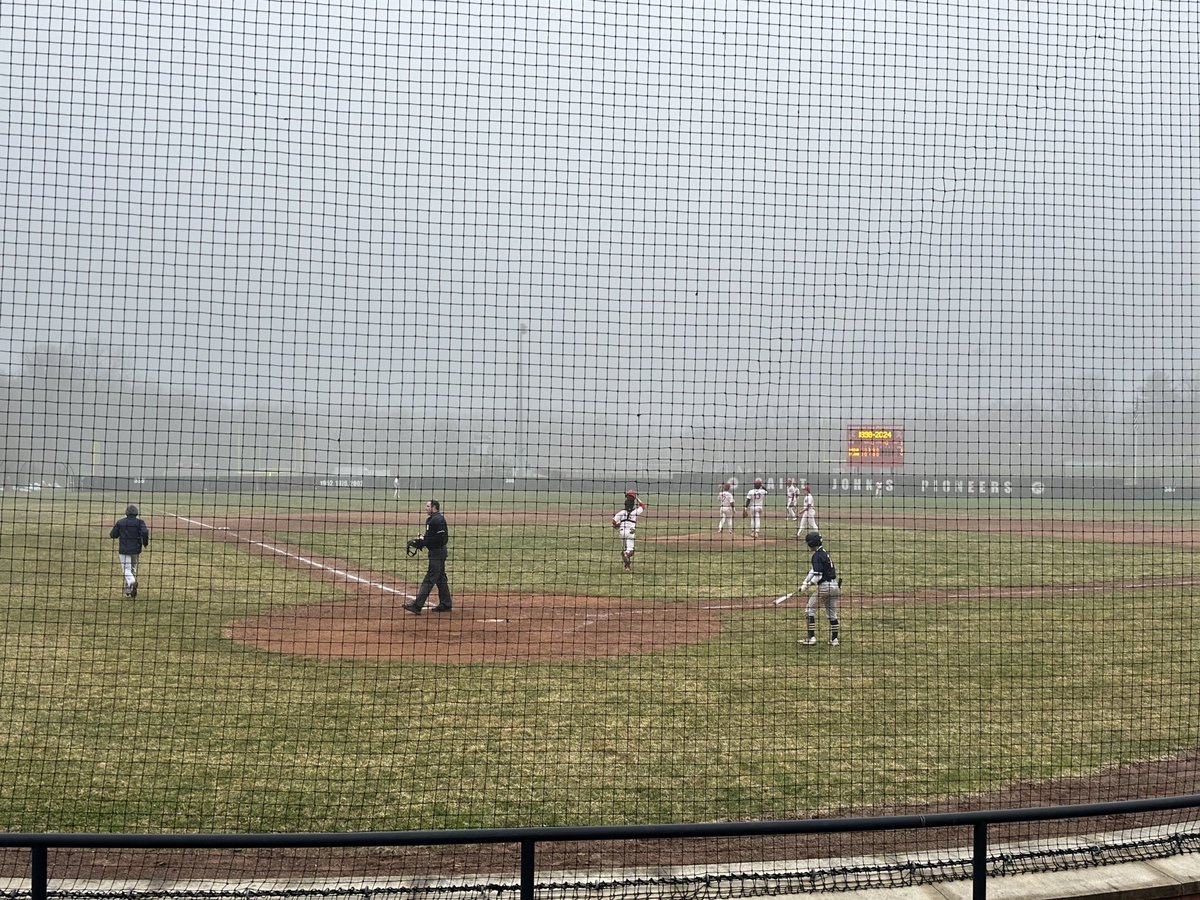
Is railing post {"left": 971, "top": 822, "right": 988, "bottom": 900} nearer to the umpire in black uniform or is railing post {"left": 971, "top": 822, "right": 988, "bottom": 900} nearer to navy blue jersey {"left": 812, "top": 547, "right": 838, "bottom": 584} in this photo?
navy blue jersey {"left": 812, "top": 547, "right": 838, "bottom": 584}

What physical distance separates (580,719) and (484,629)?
4310mm

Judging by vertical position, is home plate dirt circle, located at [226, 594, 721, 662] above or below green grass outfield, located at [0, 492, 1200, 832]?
above

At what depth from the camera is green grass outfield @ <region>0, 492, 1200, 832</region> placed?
6.25 m

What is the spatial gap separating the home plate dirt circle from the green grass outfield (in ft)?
1.27

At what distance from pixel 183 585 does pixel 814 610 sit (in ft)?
33.7

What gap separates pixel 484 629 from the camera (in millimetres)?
12273

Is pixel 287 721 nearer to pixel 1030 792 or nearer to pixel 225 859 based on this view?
pixel 225 859

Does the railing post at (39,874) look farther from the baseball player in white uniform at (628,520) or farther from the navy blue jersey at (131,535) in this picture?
the baseball player in white uniform at (628,520)

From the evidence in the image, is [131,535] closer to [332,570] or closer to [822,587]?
[332,570]

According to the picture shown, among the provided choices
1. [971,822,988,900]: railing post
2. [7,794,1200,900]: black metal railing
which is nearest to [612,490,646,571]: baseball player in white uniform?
[971,822,988,900]: railing post

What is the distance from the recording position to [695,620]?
43.0ft

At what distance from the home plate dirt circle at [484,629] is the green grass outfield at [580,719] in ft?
1.27

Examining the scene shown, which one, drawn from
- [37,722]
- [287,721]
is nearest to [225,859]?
[287,721]

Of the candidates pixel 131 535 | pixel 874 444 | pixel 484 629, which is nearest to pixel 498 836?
pixel 484 629
